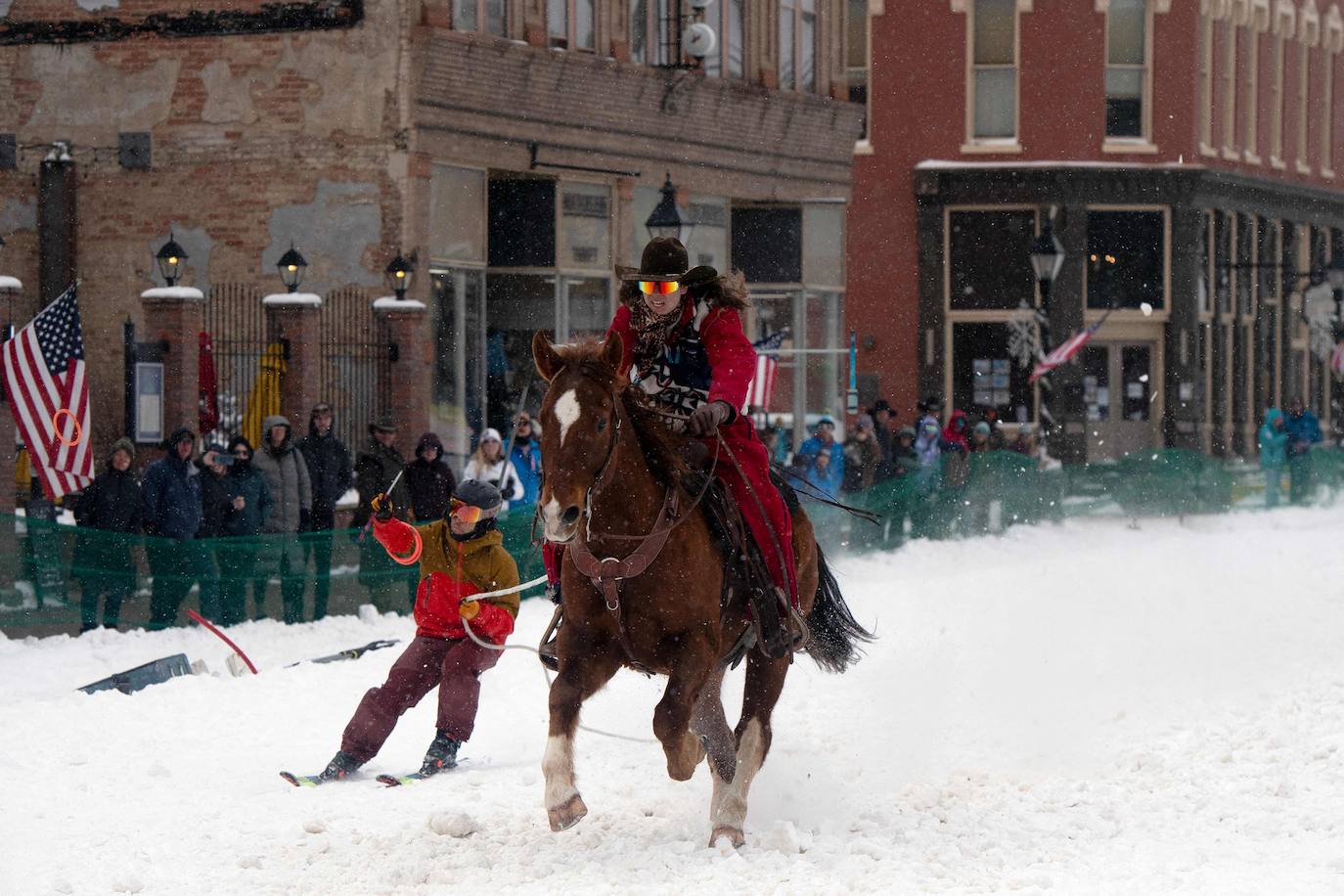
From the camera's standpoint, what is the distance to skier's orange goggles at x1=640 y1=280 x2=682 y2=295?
8445 millimetres

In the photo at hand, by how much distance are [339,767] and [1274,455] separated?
76.9 ft

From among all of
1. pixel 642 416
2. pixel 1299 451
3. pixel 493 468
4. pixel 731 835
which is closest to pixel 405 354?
pixel 493 468

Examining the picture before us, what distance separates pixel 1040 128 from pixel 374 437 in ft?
78.6

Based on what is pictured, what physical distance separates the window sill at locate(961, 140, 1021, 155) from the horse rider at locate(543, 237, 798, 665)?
31771 millimetres

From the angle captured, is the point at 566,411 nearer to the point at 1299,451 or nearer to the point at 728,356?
the point at 728,356

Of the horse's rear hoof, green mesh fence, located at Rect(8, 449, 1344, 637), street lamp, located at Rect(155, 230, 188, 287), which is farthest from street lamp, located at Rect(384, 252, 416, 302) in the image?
the horse's rear hoof

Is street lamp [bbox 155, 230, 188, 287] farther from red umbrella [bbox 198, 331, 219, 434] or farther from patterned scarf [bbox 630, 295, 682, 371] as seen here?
patterned scarf [bbox 630, 295, 682, 371]

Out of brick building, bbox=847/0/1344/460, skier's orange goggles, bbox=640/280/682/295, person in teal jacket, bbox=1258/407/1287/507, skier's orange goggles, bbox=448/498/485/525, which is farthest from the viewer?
brick building, bbox=847/0/1344/460

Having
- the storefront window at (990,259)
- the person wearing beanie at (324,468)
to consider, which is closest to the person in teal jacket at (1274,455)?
the storefront window at (990,259)

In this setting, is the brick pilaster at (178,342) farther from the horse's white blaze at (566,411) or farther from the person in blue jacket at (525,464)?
the horse's white blaze at (566,411)

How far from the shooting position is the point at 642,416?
26.8 feet

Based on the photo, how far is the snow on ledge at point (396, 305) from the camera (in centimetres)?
2267

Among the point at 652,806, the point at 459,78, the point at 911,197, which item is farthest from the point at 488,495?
the point at 911,197

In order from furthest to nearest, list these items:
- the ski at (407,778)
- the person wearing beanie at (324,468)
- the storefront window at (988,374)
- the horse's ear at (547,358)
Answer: the storefront window at (988,374)
the person wearing beanie at (324,468)
the ski at (407,778)
the horse's ear at (547,358)
